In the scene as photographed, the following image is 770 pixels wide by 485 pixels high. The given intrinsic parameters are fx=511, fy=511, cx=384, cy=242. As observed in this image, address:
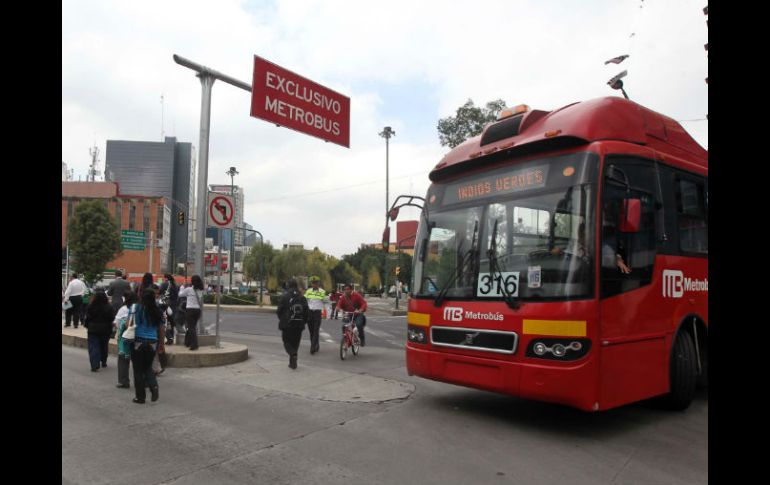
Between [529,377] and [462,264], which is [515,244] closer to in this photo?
[462,264]

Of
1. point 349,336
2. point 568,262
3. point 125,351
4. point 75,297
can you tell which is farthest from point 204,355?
point 75,297

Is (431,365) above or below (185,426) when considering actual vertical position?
above

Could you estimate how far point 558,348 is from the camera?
5184 mm

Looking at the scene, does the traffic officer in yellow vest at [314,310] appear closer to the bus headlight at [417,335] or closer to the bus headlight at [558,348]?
the bus headlight at [417,335]

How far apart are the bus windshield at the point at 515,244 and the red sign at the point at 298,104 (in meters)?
4.12

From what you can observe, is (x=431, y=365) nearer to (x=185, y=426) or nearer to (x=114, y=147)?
(x=185, y=426)

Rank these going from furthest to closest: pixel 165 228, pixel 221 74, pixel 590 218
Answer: pixel 165 228, pixel 221 74, pixel 590 218

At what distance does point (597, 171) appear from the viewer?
5449mm

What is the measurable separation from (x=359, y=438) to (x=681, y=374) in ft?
13.3

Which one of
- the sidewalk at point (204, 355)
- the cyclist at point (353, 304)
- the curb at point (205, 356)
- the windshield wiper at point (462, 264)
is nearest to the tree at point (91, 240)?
the sidewalk at point (204, 355)

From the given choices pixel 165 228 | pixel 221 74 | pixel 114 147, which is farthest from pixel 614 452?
pixel 114 147

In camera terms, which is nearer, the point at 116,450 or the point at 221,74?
the point at 116,450

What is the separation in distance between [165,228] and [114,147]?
4104cm
